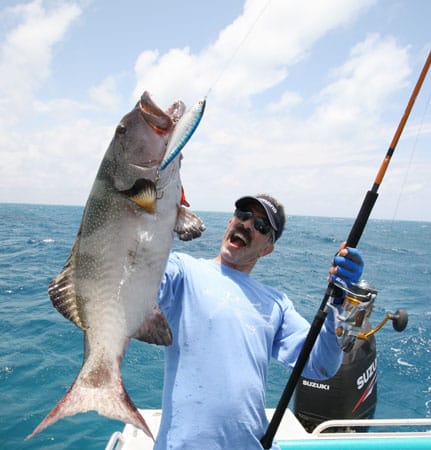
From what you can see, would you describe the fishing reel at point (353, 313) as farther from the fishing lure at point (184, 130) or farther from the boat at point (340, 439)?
the fishing lure at point (184, 130)

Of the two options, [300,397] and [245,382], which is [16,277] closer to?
[300,397]

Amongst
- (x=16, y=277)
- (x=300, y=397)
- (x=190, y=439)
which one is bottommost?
(x=16, y=277)

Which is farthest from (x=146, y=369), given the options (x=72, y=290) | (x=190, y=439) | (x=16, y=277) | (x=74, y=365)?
(x=16, y=277)

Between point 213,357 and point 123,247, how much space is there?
3.07 ft

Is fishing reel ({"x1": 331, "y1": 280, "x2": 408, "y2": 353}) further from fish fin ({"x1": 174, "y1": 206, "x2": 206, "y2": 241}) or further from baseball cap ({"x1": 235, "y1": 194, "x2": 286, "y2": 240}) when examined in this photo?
fish fin ({"x1": 174, "y1": 206, "x2": 206, "y2": 241})

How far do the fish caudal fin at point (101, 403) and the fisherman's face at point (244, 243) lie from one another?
1.26 meters

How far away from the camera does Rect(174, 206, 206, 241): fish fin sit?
5.73ft

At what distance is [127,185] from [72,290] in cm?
56

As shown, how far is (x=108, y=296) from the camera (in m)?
1.75

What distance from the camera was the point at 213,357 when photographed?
7.40 feet

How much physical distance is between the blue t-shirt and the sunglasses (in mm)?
470

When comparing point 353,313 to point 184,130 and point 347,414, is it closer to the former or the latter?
point 184,130

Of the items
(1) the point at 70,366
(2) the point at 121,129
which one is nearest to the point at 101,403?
(2) the point at 121,129

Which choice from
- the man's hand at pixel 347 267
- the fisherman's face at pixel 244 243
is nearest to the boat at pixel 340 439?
the man's hand at pixel 347 267
